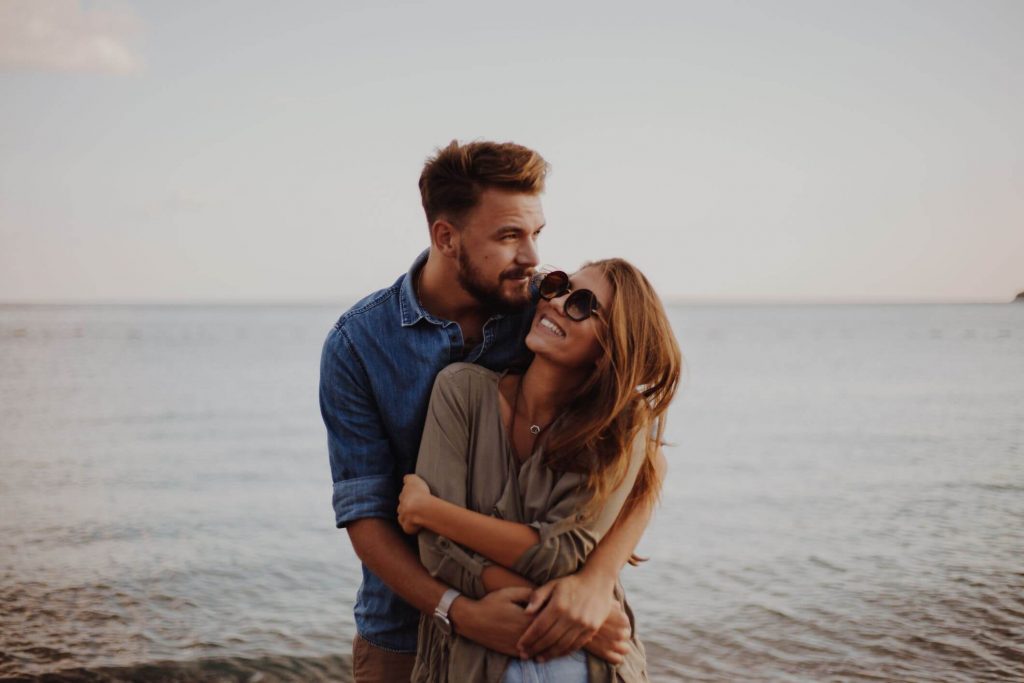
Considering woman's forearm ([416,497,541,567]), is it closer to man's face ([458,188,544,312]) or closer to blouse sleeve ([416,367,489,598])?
blouse sleeve ([416,367,489,598])

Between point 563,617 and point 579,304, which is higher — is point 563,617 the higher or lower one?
the lower one

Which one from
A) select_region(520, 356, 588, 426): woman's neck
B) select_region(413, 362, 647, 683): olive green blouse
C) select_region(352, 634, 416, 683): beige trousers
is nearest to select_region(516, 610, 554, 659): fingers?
select_region(413, 362, 647, 683): olive green blouse

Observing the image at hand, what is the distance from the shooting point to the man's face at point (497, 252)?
2.97 metres

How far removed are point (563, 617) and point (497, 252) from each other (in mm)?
1261

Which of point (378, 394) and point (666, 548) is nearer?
point (378, 394)

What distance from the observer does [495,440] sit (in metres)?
2.55

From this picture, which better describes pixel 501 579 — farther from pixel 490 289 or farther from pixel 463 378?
pixel 490 289

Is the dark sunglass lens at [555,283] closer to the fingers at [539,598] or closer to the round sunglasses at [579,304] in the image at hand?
the round sunglasses at [579,304]

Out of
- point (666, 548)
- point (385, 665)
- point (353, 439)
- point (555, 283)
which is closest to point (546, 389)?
point (555, 283)

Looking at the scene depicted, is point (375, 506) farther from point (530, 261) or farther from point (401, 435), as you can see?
point (530, 261)

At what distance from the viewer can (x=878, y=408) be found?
66.0ft

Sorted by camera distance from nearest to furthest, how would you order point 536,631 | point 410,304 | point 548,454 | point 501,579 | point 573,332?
point 536,631, point 501,579, point 548,454, point 573,332, point 410,304

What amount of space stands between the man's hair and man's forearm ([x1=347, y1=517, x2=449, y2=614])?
1104 mm

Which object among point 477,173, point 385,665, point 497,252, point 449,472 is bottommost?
point 385,665
